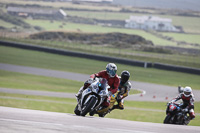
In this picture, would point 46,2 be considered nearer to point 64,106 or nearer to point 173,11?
point 173,11

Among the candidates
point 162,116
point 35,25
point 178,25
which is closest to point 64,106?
point 162,116

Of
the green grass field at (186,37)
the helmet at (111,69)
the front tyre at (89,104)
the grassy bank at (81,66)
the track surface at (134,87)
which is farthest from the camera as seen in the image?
the green grass field at (186,37)

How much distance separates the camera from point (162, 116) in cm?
2098

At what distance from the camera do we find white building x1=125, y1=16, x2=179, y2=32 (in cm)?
11194

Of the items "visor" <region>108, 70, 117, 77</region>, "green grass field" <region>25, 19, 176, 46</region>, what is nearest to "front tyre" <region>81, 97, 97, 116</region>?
"visor" <region>108, 70, 117, 77</region>

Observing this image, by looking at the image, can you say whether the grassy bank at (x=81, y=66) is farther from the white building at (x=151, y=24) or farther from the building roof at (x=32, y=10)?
the white building at (x=151, y=24)

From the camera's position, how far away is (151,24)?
113 metres

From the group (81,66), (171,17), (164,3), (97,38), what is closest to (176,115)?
(81,66)

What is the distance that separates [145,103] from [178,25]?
8964cm

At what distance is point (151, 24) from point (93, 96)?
104 m

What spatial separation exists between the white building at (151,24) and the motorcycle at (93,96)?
333 feet

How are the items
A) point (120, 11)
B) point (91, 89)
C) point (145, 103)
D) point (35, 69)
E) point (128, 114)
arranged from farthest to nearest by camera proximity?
point (120, 11) → point (35, 69) → point (145, 103) → point (128, 114) → point (91, 89)

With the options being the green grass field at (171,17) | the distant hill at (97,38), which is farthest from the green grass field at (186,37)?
the distant hill at (97,38)

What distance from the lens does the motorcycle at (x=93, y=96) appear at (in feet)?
33.8
